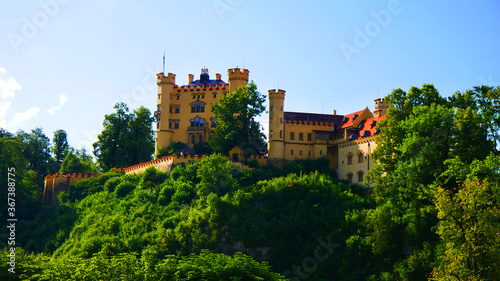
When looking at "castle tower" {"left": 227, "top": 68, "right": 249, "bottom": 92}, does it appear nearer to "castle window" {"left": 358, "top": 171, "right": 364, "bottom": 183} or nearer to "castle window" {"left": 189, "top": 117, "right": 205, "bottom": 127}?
"castle window" {"left": 189, "top": 117, "right": 205, "bottom": 127}

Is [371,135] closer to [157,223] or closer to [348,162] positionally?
[348,162]

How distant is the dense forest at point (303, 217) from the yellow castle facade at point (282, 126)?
2873mm

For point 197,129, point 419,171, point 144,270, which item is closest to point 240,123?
point 197,129

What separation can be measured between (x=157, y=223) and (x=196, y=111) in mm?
25826

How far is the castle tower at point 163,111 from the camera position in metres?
85.9

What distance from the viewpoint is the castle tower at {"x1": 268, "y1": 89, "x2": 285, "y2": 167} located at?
78.2 m

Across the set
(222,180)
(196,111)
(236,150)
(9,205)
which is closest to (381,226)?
(222,180)

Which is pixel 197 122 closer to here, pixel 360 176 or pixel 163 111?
pixel 163 111

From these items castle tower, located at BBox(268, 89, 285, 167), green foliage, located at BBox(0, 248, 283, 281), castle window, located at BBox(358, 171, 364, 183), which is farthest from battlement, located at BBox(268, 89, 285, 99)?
green foliage, located at BBox(0, 248, 283, 281)

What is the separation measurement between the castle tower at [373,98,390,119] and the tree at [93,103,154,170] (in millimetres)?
32290

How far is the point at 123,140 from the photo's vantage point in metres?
87.2

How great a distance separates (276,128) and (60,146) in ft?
140

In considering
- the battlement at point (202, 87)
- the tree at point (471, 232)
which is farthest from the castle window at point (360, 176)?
the tree at point (471, 232)

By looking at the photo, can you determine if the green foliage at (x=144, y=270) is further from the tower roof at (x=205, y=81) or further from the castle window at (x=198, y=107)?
the tower roof at (x=205, y=81)
